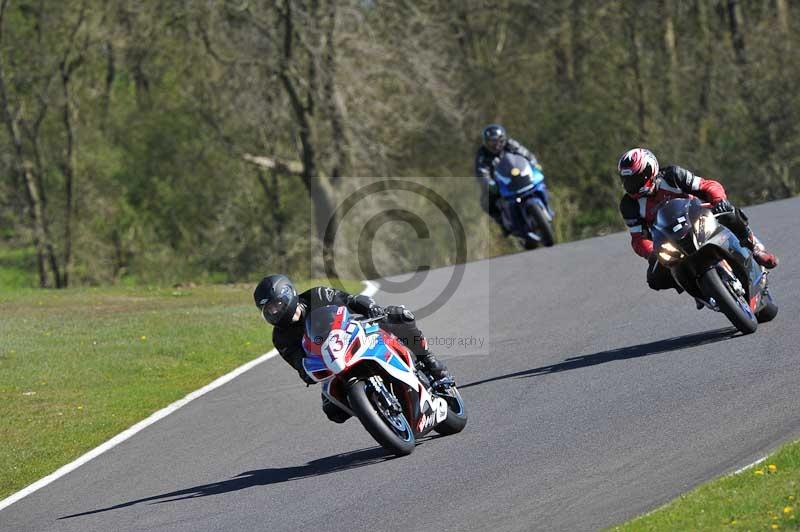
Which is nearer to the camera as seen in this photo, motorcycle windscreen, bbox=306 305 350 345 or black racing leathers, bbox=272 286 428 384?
motorcycle windscreen, bbox=306 305 350 345

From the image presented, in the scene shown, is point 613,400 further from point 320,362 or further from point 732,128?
point 732,128

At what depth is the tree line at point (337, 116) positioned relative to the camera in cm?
3356

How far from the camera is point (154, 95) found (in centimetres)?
4056

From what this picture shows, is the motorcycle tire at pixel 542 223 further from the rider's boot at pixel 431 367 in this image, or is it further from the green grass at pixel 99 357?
the rider's boot at pixel 431 367

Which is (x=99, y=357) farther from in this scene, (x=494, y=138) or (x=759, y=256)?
(x=759, y=256)

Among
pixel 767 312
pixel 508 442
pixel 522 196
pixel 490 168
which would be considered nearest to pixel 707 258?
pixel 767 312

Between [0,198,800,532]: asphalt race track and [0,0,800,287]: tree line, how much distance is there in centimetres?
1898

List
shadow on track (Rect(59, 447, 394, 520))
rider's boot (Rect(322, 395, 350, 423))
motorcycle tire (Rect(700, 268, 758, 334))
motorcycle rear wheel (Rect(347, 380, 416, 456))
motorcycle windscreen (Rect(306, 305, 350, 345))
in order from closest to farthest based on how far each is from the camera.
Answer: motorcycle rear wheel (Rect(347, 380, 416, 456)), motorcycle windscreen (Rect(306, 305, 350, 345)), shadow on track (Rect(59, 447, 394, 520)), rider's boot (Rect(322, 395, 350, 423)), motorcycle tire (Rect(700, 268, 758, 334))

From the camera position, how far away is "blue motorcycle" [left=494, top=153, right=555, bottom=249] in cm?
1933

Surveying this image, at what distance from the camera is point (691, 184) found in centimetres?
1113

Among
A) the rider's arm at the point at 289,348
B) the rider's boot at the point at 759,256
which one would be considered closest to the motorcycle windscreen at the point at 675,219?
the rider's boot at the point at 759,256

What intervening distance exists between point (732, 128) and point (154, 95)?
1742 cm

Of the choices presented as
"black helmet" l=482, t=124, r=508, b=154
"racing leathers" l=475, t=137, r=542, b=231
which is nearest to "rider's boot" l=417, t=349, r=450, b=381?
"black helmet" l=482, t=124, r=508, b=154

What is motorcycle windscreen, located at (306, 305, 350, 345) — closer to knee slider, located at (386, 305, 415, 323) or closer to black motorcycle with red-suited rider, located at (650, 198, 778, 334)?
knee slider, located at (386, 305, 415, 323)
